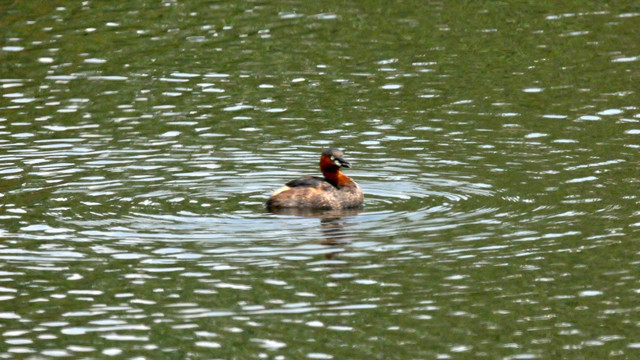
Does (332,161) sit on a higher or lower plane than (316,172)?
higher

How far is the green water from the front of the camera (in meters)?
14.9

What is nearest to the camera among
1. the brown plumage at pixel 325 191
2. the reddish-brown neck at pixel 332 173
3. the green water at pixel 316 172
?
the green water at pixel 316 172

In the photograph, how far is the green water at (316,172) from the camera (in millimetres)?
14914

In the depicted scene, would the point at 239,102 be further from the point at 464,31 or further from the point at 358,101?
the point at 464,31

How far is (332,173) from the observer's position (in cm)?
2116

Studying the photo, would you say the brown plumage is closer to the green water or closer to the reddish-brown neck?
the reddish-brown neck

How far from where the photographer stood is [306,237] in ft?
61.3

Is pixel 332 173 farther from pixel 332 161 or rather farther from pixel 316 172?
pixel 316 172

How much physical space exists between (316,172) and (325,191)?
1826 millimetres

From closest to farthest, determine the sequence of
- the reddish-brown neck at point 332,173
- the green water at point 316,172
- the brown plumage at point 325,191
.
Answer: the green water at point 316,172 → the brown plumage at point 325,191 → the reddish-brown neck at point 332,173

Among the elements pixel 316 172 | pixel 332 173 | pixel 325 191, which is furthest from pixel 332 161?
pixel 316 172

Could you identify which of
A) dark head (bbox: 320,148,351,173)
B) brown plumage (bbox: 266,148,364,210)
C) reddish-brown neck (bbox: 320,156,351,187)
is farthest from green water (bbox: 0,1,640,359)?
dark head (bbox: 320,148,351,173)

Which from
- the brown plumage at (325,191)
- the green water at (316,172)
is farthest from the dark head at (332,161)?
the green water at (316,172)

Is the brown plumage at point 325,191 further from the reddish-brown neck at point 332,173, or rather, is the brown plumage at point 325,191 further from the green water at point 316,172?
the green water at point 316,172
